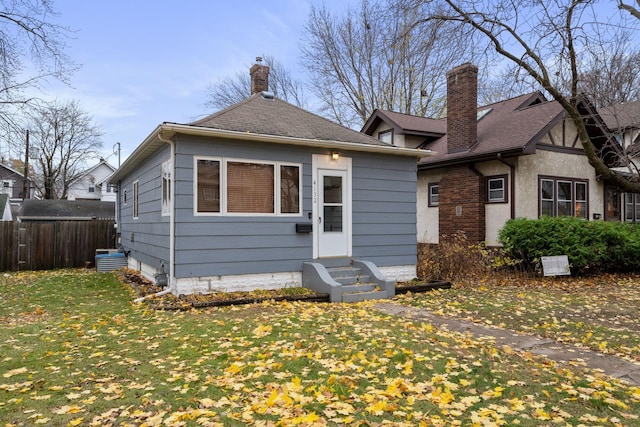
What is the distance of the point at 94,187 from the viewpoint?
139 ft

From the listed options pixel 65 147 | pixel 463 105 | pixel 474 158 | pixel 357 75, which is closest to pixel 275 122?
pixel 474 158

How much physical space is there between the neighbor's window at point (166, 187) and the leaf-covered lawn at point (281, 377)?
2.59m

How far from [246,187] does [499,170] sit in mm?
8073

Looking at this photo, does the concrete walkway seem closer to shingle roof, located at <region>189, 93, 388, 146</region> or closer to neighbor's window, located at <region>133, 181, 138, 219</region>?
shingle roof, located at <region>189, 93, 388, 146</region>

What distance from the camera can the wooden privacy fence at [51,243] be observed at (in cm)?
1336

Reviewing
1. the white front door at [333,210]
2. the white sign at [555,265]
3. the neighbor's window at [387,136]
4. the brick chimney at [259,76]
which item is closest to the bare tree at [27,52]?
the brick chimney at [259,76]

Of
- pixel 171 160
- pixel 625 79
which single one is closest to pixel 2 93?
pixel 171 160

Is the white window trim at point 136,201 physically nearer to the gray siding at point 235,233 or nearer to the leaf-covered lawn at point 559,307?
the gray siding at point 235,233

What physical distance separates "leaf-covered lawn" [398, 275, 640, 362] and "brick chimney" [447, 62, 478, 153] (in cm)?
518

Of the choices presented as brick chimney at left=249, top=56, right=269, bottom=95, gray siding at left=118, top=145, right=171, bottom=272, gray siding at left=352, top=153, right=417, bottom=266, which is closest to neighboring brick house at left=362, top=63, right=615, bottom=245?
gray siding at left=352, top=153, right=417, bottom=266

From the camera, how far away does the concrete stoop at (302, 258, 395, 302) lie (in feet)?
25.8

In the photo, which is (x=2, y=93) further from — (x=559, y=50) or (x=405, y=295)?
(x=559, y=50)

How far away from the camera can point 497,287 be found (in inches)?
373

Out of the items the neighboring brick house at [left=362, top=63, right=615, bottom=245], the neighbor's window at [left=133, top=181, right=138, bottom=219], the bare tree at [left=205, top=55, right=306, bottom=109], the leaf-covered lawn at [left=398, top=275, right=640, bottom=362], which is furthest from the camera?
the bare tree at [left=205, top=55, right=306, bottom=109]
